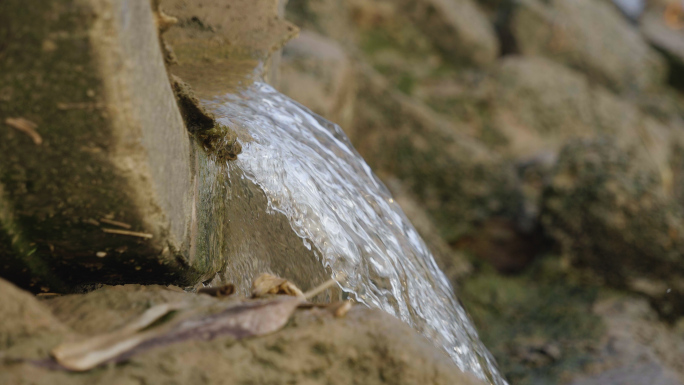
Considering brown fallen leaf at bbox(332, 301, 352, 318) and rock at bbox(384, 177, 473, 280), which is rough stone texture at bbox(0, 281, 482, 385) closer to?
brown fallen leaf at bbox(332, 301, 352, 318)

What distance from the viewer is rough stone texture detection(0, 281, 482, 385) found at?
0.77 metres

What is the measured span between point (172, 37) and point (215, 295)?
1.44m

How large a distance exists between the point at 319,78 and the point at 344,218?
2787mm

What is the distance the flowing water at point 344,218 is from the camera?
5.13 ft

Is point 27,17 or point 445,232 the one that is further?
point 445,232

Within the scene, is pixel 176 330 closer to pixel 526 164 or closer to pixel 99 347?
pixel 99 347

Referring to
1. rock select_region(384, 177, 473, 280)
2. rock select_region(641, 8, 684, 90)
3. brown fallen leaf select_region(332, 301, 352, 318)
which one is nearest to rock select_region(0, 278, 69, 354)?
brown fallen leaf select_region(332, 301, 352, 318)

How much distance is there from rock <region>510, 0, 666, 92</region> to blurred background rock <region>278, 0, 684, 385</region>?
0.03m

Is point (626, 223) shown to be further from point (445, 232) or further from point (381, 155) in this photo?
point (381, 155)

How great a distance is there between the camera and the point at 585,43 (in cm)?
941

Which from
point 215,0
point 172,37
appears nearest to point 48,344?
point 172,37

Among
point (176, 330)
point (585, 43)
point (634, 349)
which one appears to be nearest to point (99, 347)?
point (176, 330)

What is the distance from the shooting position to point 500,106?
743 cm

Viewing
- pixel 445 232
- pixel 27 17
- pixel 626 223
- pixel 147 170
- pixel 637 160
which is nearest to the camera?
pixel 27 17
